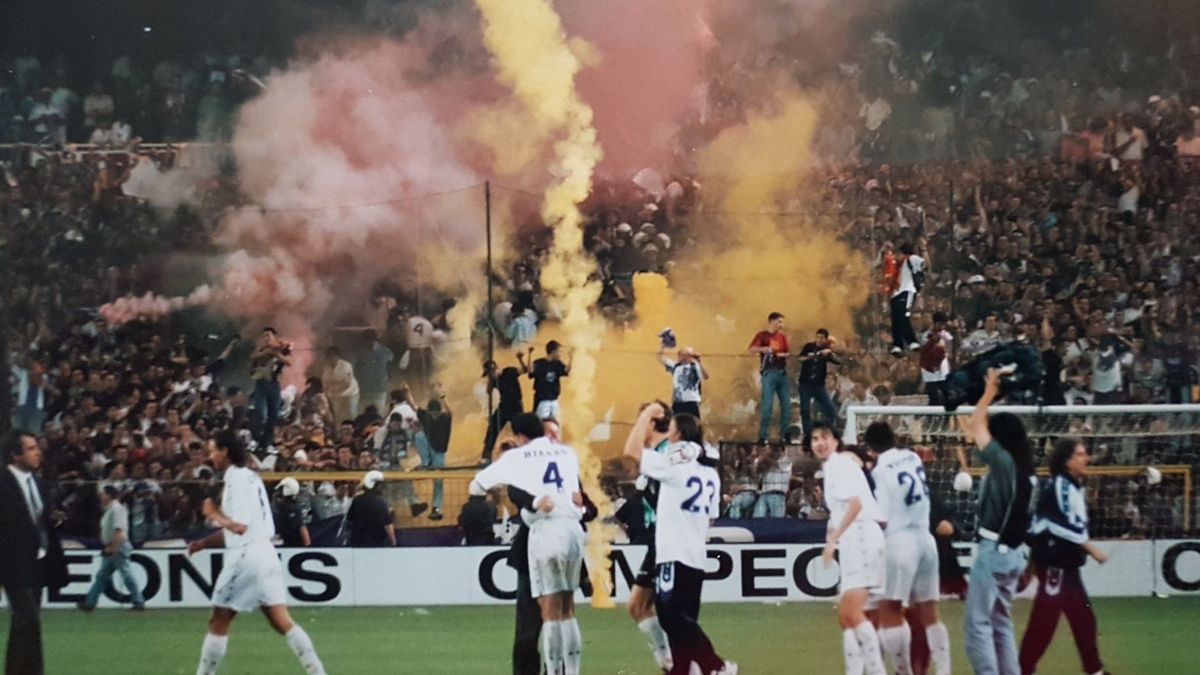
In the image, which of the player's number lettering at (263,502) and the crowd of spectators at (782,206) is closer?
the player's number lettering at (263,502)

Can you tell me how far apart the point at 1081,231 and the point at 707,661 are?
15.2m

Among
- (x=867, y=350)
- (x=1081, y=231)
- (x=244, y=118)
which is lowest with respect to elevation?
(x=867, y=350)

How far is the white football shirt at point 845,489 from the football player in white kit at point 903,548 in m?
0.23

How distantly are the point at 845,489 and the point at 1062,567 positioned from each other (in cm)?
155

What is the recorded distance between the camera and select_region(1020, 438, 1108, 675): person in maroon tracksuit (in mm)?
10125

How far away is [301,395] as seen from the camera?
2309 centimetres

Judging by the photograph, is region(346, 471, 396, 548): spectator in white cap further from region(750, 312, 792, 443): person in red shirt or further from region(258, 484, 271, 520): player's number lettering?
region(258, 484, 271, 520): player's number lettering

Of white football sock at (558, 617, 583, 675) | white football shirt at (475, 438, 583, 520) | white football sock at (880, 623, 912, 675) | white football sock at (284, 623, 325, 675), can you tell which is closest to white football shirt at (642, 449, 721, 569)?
white football shirt at (475, 438, 583, 520)

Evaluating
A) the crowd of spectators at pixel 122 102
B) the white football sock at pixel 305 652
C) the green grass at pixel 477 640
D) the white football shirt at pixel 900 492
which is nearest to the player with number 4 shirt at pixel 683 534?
the white football shirt at pixel 900 492

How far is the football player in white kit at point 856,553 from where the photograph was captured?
975 centimetres

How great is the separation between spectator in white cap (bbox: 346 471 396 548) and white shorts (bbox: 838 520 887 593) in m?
9.29

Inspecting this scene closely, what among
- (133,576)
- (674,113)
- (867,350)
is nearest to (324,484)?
(133,576)

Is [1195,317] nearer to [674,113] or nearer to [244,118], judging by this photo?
[674,113]

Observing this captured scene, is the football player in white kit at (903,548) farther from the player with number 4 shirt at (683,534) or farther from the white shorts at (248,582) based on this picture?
the white shorts at (248,582)
